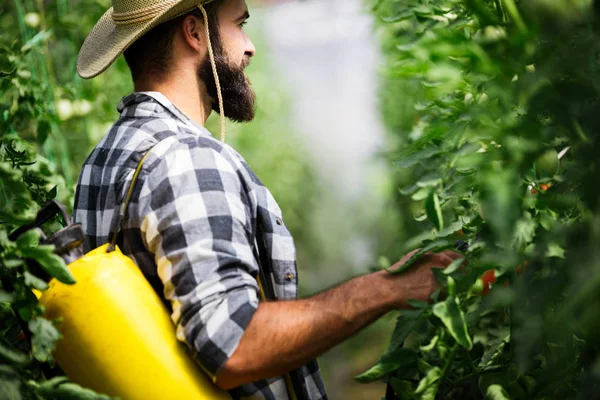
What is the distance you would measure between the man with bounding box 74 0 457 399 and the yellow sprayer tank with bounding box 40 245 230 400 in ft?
0.16

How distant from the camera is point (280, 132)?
294 inches

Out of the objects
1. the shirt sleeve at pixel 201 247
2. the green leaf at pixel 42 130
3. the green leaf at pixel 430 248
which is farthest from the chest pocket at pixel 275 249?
the green leaf at pixel 42 130

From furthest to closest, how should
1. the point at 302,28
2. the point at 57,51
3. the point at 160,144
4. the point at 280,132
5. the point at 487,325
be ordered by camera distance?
the point at 302,28
the point at 280,132
the point at 57,51
the point at 487,325
the point at 160,144

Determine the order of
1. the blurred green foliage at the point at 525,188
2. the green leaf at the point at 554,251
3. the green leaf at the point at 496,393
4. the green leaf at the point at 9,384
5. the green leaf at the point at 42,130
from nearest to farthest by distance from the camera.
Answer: the blurred green foliage at the point at 525,188 < the green leaf at the point at 554,251 < the green leaf at the point at 9,384 < the green leaf at the point at 496,393 < the green leaf at the point at 42,130

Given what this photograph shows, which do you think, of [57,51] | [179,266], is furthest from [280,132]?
[179,266]

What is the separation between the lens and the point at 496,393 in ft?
4.25

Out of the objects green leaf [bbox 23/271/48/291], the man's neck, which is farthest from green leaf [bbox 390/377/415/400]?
the man's neck

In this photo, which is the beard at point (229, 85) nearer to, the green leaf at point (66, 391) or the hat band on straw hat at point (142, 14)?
the hat band on straw hat at point (142, 14)

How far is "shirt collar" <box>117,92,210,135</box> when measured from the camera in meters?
1.74

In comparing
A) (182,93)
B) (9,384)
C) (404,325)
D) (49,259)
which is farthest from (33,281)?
(182,93)

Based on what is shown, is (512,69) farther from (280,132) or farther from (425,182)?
(280,132)

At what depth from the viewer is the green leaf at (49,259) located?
1.23 m

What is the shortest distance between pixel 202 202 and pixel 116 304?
23cm

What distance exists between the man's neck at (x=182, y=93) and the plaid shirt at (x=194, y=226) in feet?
0.16
